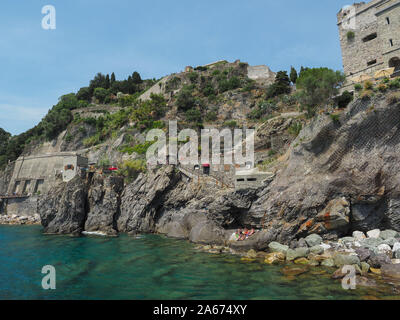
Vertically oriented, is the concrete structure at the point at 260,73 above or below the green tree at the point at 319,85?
above

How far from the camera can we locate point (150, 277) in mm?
13477

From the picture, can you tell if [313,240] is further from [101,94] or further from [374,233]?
[101,94]

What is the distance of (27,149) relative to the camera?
6219cm

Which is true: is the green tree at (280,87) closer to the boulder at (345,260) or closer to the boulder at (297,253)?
the boulder at (297,253)

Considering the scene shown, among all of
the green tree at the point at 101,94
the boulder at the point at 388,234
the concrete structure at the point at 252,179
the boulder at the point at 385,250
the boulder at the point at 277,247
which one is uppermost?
the green tree at the point at 101,94

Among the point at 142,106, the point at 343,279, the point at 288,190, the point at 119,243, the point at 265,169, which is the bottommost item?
the point at 119,243

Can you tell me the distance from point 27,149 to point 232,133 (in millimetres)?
53673

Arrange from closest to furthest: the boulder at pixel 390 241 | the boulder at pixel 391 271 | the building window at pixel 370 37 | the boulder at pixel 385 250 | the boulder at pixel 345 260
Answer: the boulder at pixel 391 271 → the boulder at pixel 345 260 → the boulder at pixel 385 250 → the boulder at pixel 390 241 → the building window at pixel 370 37

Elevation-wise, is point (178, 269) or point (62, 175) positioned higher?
point (62, 175)

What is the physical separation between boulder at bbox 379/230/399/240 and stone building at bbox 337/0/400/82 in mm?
14202

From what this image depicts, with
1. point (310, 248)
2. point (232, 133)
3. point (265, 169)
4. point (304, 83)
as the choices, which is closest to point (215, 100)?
point (232, 133)

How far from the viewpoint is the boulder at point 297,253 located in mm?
15586

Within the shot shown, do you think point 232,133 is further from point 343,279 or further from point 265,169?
point 343,279

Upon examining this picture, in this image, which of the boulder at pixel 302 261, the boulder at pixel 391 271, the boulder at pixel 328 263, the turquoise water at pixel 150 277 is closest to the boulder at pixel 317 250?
the boulder at pixel 302 261
